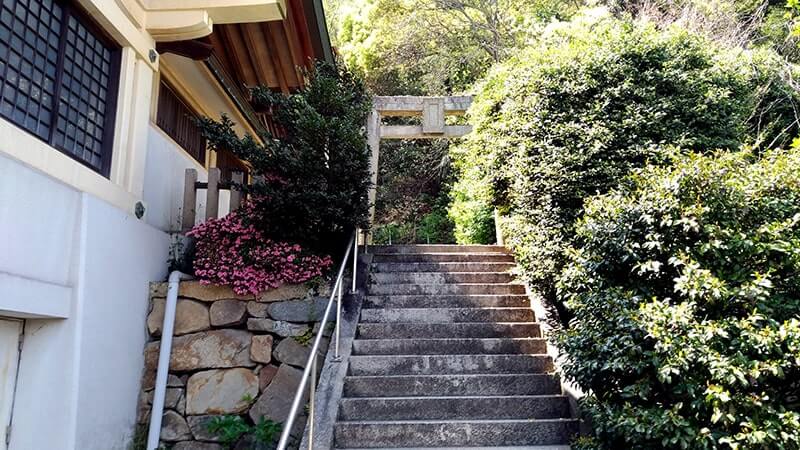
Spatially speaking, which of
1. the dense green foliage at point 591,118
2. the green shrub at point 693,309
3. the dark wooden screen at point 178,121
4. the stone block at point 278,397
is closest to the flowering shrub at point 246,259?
the stone block at point 278,397

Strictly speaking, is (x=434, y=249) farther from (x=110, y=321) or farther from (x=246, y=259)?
(x=110, y=321)

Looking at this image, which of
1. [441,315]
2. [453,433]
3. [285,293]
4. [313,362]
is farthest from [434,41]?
[313,362]

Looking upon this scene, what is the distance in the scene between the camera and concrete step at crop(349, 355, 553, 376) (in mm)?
4285

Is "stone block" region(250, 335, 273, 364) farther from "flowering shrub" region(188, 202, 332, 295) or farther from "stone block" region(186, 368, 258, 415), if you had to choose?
"flowering shrub" region(188, 202, 332, 295)

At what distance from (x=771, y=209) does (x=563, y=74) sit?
2639 mm

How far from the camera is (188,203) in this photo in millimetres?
5445

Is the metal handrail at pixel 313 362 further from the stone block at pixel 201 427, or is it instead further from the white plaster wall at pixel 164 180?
the white plaster wall at pixel 164 180

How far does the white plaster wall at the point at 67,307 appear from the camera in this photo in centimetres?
312

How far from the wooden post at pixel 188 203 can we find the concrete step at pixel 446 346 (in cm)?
227

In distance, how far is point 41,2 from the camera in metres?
3.59

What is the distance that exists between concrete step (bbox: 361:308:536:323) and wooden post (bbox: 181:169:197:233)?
2081mm

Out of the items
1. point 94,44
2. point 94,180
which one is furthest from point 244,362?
point 94,44

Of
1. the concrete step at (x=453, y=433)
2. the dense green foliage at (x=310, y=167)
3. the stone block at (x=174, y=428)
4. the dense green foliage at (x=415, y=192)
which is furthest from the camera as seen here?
the dense green foliage at (x=415, y=192)

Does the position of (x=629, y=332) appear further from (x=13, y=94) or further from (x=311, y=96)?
(x=13, y=94)
